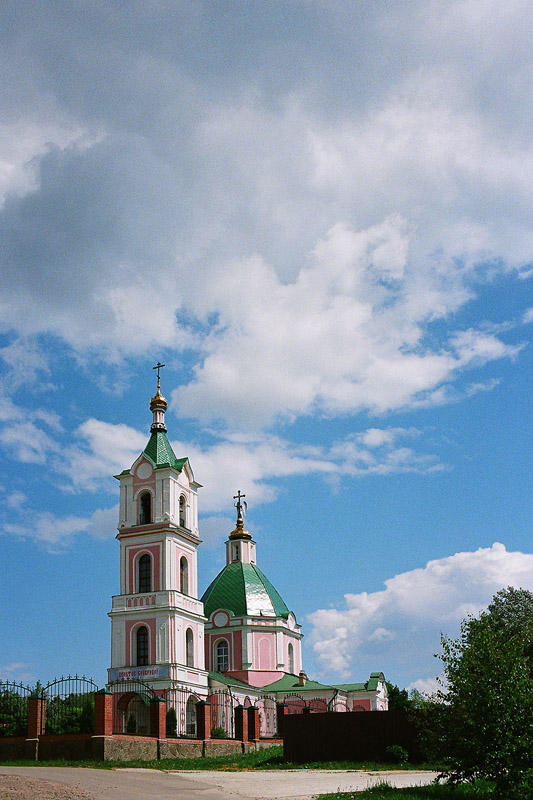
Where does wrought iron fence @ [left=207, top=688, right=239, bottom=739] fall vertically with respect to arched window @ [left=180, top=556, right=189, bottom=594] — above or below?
below

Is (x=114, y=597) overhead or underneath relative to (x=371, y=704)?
overhead

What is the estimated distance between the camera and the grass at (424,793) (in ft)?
49.8

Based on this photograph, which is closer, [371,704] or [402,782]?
[402,782]

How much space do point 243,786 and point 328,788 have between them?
6.18ft

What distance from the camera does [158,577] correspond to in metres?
42.1

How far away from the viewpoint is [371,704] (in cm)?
5072

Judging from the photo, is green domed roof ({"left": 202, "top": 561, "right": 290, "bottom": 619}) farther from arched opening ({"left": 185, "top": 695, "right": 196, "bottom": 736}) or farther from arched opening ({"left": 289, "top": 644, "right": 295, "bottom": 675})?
arched opening ({"left": 185, "top": 695, "right": 196, "bottom": 736})

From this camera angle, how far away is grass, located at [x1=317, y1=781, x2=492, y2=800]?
15.2 metres

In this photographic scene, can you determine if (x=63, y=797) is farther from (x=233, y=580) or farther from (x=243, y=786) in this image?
(x=233, y=580)

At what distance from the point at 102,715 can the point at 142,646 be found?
749 inches

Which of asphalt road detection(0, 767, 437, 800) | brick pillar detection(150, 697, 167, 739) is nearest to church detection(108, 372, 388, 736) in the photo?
brick pillar detection(150, 697, 167, 739)

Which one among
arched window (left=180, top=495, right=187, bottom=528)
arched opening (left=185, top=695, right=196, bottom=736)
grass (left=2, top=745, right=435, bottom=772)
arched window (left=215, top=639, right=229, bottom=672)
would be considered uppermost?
arched window (left=180, top=495, right=187, bottom=528)

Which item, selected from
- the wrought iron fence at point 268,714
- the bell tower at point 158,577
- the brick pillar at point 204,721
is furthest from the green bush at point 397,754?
the wrought iron fence at point 268,714

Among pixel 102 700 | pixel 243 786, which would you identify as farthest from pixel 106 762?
pixel 243 786
